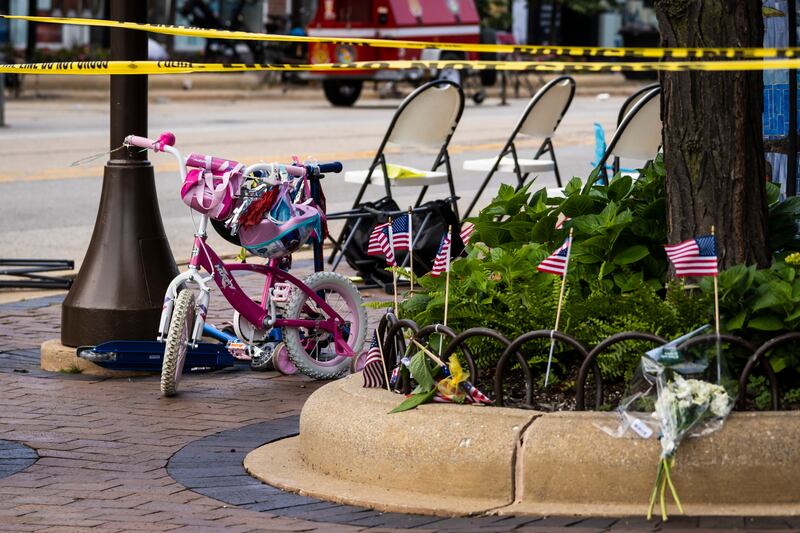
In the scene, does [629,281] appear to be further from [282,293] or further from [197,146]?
[197,146]

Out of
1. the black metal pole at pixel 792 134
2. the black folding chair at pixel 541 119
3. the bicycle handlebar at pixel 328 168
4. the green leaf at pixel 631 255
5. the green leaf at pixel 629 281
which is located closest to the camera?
the green leaf at pixel 629 281

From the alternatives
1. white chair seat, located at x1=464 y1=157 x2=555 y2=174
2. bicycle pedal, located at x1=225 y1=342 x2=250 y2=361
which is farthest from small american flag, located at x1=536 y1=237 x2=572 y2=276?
white chair seat, located at x1=464 y1=157 x2=555 y2=174

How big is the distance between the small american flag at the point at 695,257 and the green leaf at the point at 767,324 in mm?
208

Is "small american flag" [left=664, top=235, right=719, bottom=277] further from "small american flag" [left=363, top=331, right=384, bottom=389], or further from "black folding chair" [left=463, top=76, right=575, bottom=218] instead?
"black folding chair" [left=463, top=76, right=575, bottom=218]

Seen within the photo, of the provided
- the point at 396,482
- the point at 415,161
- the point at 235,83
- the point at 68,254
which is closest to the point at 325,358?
the point at 396,482

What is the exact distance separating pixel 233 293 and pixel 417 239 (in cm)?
226

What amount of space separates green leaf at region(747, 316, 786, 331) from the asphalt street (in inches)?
250

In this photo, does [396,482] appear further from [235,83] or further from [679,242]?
[235,83]

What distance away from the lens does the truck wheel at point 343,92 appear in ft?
93.9

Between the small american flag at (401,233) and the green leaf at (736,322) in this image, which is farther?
the small american flag at (401,233)

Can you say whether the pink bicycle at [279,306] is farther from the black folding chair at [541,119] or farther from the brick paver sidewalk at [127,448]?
the black folding chair at [541,119]

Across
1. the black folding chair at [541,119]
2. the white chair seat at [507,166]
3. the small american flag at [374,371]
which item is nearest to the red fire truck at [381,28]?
the white chair seat at [507,166]

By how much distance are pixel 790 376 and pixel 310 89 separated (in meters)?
29.5

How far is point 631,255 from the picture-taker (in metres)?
5.28
